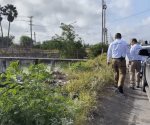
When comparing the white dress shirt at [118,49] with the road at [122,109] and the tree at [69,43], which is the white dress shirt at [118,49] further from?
the tree at [69,43]

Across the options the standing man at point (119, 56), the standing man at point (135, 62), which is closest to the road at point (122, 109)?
the standing man at point (119, 56)

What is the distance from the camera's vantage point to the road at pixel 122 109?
A: 10270 mm

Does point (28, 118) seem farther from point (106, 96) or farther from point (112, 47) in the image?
point (112, 47)

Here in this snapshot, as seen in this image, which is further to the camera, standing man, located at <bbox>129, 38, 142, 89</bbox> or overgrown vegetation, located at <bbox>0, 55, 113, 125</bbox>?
standing man, located at <bbox>129, 38, 142, 89</bbox>

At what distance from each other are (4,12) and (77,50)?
181 ft

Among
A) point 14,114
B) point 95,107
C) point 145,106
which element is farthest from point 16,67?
point 145,106

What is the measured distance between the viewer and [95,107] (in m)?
10.5

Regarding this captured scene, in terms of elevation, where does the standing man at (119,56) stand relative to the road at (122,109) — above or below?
above

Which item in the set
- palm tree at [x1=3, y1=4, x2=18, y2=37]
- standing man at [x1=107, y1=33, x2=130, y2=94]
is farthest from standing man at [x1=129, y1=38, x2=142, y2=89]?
palm tree at [x1=3, y1=4, x2=18, y2=37]

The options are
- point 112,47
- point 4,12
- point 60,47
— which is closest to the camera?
point 112,47

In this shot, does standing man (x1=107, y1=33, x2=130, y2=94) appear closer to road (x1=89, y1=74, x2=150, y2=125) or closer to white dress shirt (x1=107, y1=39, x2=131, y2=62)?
white dress shirt (x1=107, y1=39, x2=131, y2=62)

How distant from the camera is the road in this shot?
10270mm

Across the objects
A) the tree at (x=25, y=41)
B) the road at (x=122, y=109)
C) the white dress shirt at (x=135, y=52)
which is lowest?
the road at (x=122, y=109)

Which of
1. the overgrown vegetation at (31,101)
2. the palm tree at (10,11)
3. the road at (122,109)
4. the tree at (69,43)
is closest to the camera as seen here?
the overgrown vegetation at (31,101)
